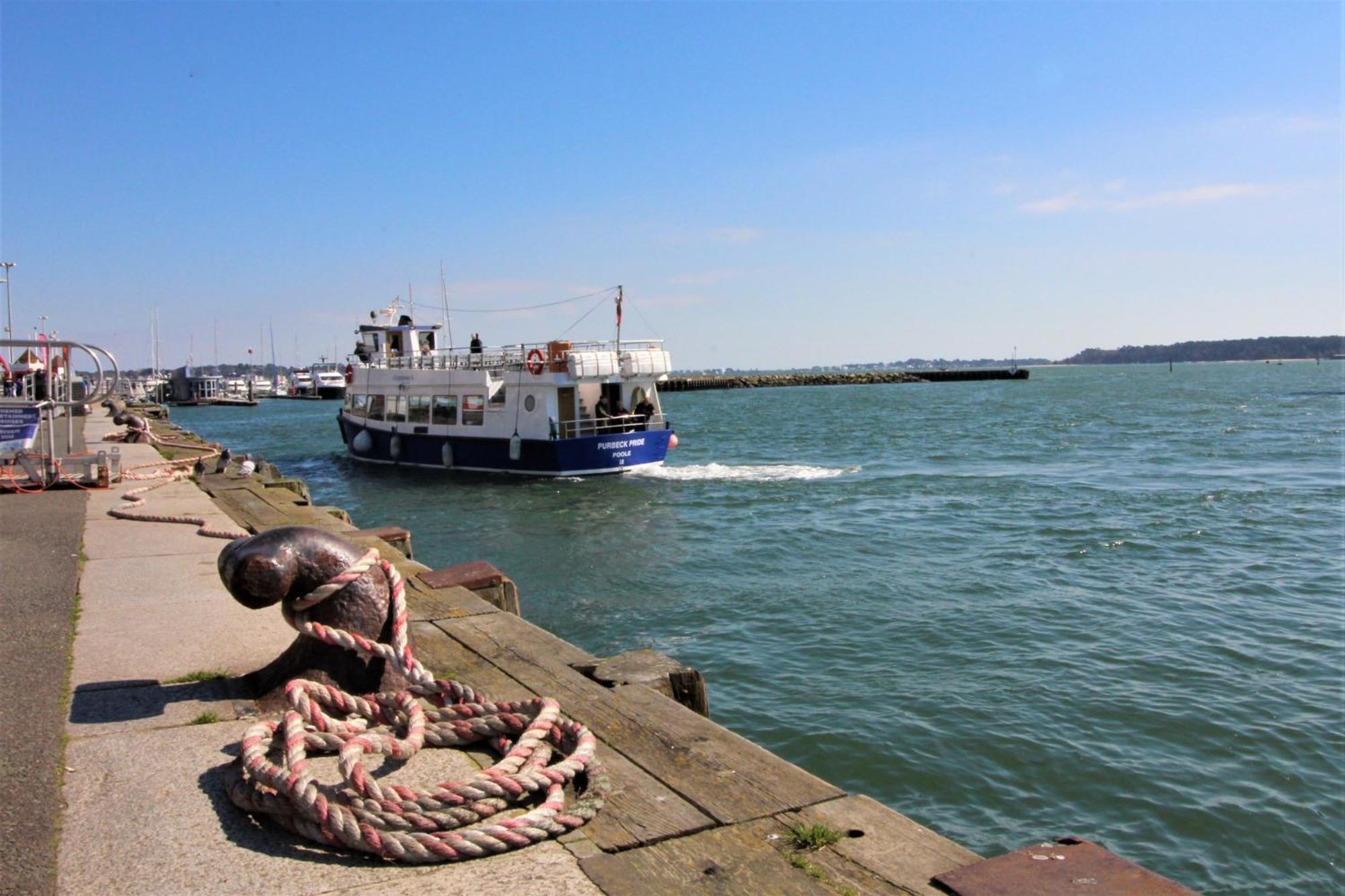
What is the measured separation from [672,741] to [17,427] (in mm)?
14988

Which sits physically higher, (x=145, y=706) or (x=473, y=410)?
(x=473, y=410)

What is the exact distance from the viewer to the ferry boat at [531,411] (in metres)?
29.1

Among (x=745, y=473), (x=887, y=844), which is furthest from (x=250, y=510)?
(x=745, y=473)

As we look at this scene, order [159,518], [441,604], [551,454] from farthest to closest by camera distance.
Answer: [551,454], [159,518], [441,604]

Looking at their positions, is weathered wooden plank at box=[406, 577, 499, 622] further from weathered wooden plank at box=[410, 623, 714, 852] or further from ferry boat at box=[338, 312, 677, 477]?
ferry boat at box=[338, 312, 677, 477]

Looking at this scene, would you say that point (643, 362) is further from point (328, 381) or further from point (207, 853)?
point (328, 381)

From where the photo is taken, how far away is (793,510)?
23.0 meters

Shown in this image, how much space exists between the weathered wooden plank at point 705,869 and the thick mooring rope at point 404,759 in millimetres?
362

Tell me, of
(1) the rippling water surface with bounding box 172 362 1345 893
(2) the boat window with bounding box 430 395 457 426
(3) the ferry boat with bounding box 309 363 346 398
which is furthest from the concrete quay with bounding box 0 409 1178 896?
(3) the ferry boat with bounding box 309 363 346 398

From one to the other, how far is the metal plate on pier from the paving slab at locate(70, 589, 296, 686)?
176 inches

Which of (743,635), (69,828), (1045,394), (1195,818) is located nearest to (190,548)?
(743,635)

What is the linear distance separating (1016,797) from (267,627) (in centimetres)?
570

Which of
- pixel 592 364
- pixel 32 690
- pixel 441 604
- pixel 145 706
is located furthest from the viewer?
pixel 592 364

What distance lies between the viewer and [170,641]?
23.3 feet
